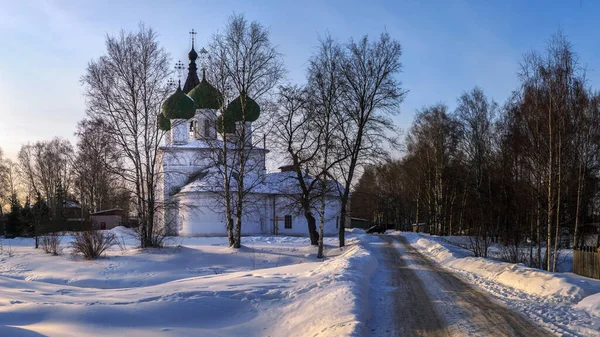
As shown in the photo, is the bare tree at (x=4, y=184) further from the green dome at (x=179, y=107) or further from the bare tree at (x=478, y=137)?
the bare tree at (x=478, y=137)

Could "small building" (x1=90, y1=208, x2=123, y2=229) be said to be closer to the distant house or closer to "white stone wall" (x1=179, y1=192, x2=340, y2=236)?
the distant house

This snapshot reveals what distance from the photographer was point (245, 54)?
2373 centimetres

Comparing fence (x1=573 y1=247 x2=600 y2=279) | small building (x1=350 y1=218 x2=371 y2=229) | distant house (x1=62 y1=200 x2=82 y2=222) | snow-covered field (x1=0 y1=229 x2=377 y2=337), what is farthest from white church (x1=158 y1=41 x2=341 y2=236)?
small building (x1=350 y1=218 x2=371 y2=229)

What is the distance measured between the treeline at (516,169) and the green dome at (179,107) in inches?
526

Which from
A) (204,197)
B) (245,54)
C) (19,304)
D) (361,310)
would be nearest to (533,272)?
(361,310)

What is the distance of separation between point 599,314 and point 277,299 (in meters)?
5.62

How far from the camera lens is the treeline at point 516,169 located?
681 inches

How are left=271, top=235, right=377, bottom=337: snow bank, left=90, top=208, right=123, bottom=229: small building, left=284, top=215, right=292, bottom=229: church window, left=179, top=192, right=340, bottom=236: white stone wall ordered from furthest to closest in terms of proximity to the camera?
left=90, top=208, right=123, bottom=229: small building → left=284, top=215, right=292, bottom=229: church window → left=179, top=192, right=340, bottom=236: white stone wall → left=271, top=235, right=377, bottom=337: snow bank

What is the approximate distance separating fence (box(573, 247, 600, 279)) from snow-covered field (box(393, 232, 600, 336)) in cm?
333

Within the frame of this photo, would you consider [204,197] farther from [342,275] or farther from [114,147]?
[342,275]

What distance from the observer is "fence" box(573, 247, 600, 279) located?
49.9 feet

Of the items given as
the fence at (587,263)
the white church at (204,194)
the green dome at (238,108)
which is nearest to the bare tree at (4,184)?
the white church at (204,194)

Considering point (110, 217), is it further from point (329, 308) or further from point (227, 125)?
point (329, 308)

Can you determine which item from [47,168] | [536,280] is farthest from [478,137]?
[47,168]
